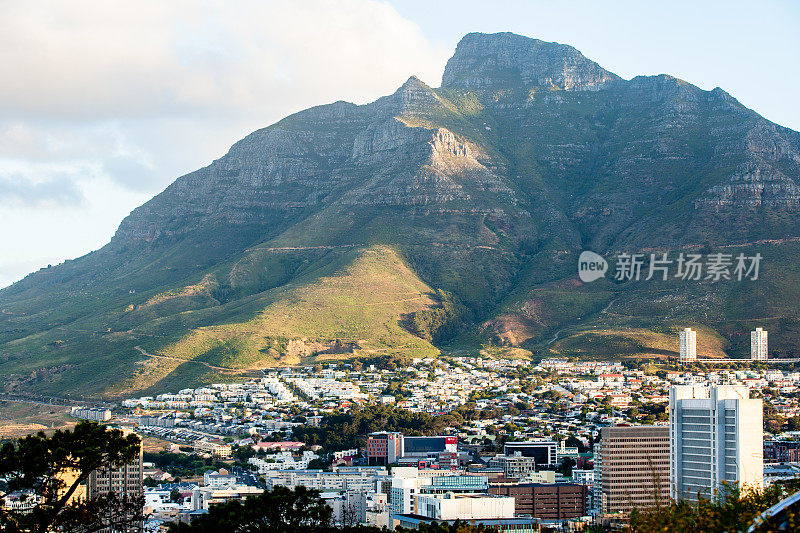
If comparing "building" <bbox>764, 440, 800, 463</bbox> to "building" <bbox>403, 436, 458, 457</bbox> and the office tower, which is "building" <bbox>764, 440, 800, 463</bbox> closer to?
"building" <bbox>403, 436, 458, 457</bbox>

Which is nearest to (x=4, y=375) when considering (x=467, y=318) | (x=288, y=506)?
(x=467, y=318)

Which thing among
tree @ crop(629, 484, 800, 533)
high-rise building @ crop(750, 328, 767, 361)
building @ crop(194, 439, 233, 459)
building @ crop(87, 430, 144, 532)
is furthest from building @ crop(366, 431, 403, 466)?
tree @ crop(629, 484, 800, 533)

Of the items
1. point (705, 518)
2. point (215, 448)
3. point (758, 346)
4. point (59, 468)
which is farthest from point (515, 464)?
point (705, 518)

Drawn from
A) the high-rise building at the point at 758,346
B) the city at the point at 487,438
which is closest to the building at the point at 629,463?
the city at the point at 487,438

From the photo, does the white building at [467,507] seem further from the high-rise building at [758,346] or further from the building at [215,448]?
the high-rise building at [758,346]

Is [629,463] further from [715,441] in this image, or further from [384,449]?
[384,449]

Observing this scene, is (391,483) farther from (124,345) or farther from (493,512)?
(124,345)
